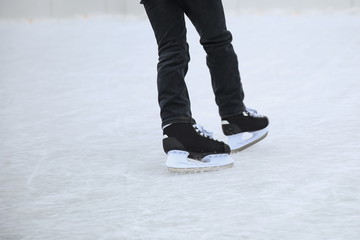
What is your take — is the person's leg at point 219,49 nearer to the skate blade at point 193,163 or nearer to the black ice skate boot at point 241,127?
the black ice skate boot at point 241,127

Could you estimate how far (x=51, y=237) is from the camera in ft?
4.05

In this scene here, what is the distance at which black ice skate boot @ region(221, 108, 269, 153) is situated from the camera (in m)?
2.01

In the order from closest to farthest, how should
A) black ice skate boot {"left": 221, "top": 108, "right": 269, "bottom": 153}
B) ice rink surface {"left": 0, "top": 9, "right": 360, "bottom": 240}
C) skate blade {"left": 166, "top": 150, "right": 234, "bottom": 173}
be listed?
ice rink surface {"left": 0, "top": 9, "right": 360, "bottom": 240} → skate blade {"left": 166, "top": 150, "right": 234, "bottom": 173} → black ice skate boot {"left": 221, "top": 108, "right": 269, "bottom": 153}

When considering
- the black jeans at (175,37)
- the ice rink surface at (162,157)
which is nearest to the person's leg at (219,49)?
the black jeans at (175,37)

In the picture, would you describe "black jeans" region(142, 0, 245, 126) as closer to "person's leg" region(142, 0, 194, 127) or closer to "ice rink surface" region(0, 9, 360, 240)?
"person's leg" region(142, 0, 194, 127)

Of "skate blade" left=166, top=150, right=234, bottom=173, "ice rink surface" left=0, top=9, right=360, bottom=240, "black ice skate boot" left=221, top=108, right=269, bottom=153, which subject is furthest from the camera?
"black ice skate boot" left=221, top=108, right=269, bottom=153

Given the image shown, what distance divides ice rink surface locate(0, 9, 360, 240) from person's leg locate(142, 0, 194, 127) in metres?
0.18

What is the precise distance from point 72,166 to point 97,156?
0.52ft

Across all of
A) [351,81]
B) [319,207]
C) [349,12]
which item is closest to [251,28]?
[349,12]

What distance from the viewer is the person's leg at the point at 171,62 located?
1.80 metres

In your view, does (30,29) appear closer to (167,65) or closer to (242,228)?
(167,65)

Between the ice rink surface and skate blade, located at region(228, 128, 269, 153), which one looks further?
skate blade, located at region(228, 128, 269, 153)

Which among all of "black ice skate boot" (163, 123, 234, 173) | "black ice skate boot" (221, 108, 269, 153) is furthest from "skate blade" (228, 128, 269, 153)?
"black ice skate boot" (163, 123, 234, 173)

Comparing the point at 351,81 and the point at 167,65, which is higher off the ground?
the point at 167,65
